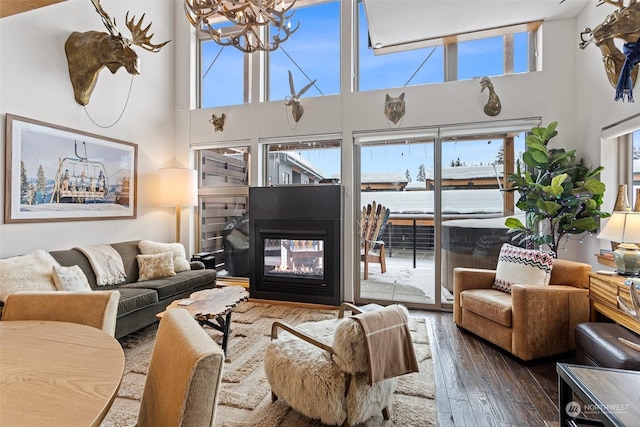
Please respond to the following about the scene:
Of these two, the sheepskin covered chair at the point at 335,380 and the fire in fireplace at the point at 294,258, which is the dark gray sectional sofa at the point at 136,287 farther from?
the sheepskin covered chair at the point at 335,380

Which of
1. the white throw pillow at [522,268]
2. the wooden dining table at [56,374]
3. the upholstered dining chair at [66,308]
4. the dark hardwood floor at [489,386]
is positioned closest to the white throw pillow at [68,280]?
the upholstered dining chair at [66,308]

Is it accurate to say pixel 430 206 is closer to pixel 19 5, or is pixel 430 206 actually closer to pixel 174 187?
pixel 174 187

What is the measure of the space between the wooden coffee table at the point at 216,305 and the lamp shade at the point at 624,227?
2941 millimetres

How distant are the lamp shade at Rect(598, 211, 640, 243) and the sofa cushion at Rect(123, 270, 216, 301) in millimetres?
3981

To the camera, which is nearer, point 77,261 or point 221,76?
point 77,261

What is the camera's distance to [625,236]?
2.20 metres

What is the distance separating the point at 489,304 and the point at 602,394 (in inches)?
63.6

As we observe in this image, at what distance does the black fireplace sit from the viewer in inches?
163

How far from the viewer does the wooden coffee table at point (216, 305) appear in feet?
8.00

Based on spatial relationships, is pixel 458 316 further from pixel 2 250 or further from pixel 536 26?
pixel 2 250

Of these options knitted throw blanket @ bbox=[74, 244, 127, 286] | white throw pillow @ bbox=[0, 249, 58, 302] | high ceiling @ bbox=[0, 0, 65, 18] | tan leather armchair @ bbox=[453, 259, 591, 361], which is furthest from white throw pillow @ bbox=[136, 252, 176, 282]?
tan leather armchair @ bbox=[453, 259, 591, 361]

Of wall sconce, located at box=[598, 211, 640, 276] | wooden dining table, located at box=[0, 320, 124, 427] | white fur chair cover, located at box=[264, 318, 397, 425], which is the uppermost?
wall sconce, located at box=[598, 211, 640, 276]

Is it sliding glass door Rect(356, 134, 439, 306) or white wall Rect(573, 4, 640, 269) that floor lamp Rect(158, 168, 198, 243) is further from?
white wall Rect(573, 4, 640, 269)

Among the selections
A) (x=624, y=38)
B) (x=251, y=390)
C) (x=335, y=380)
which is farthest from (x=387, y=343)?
(x=624, y=38)
